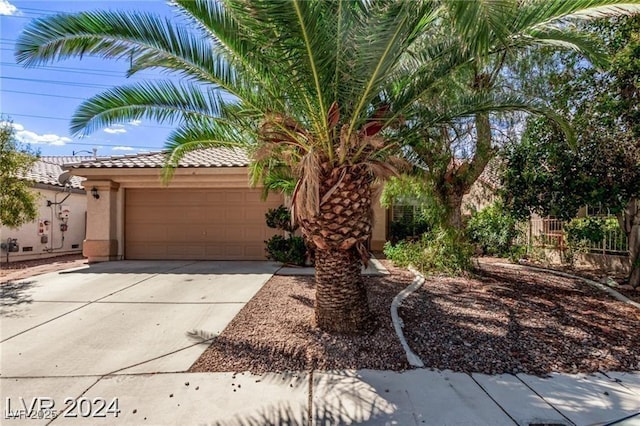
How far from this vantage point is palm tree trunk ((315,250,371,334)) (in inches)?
192

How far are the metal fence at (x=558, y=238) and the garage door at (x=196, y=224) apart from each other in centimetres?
961

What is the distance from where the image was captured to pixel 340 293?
488 cm

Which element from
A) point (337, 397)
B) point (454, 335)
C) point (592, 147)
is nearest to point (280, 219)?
point (454, 335)

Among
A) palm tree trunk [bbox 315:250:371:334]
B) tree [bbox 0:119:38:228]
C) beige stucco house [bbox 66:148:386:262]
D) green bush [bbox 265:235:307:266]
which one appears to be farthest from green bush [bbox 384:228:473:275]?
tree [bbox 0:119:38:228]

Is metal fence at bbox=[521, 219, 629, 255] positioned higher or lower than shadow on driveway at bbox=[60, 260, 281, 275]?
higher

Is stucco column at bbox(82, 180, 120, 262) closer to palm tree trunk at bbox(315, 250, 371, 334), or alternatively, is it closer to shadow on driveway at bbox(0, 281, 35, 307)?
shadow on driveway at bbox(0, 281, 35, 307)

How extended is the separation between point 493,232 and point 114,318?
12.3 m

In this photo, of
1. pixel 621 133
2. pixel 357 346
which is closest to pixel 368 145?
pixel 357 346

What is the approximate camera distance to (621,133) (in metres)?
6.73

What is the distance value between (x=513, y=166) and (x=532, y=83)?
6.75 feet

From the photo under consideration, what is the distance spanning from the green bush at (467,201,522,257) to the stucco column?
12554 mm

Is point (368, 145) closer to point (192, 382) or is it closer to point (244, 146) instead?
point (244, 146)

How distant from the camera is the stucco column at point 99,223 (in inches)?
457

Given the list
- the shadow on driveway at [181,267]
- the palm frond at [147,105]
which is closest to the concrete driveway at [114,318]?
the shadow on driveway at [181,267]
